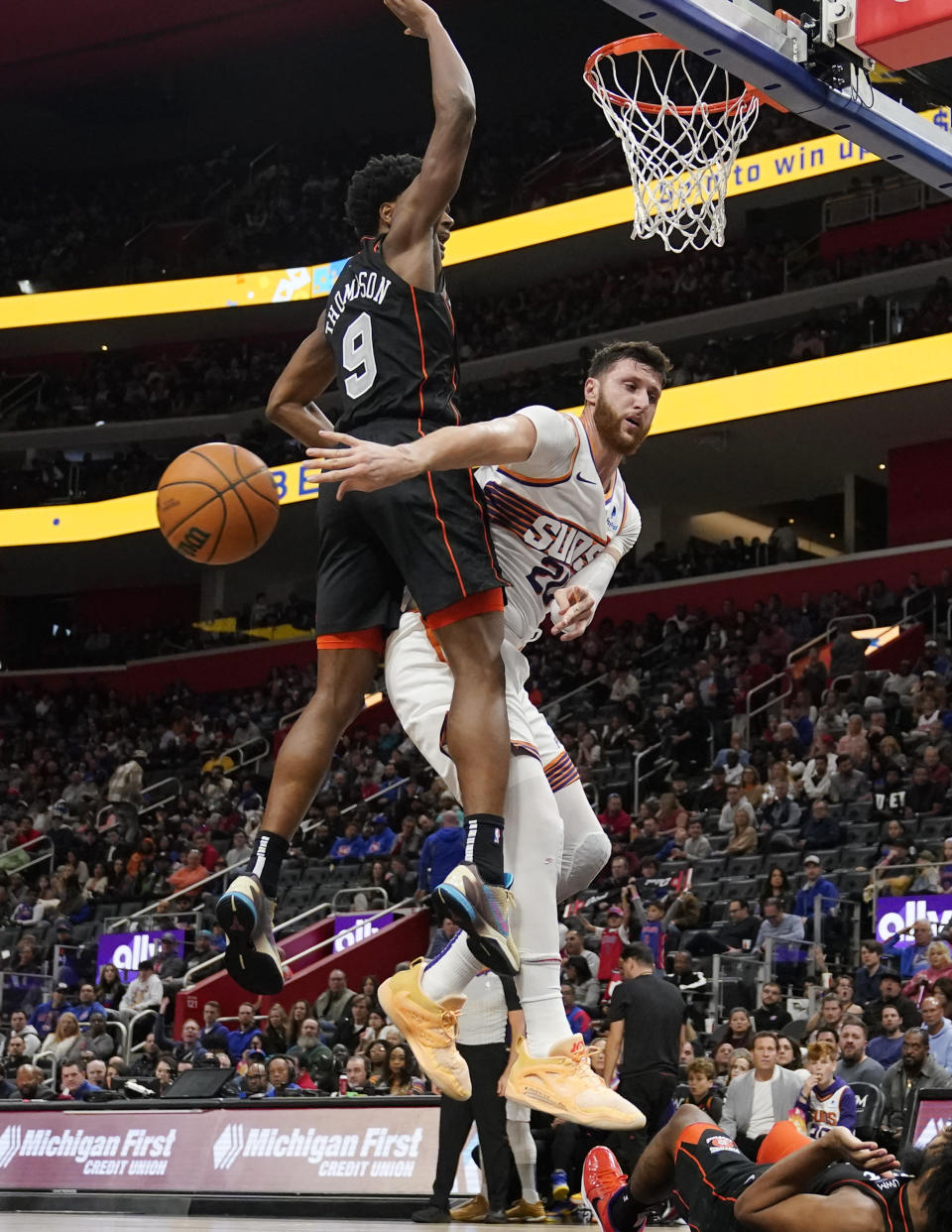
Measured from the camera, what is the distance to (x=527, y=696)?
176 inches

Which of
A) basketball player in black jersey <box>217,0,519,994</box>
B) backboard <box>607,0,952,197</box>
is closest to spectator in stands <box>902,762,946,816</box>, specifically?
backboard <box>607,0,952,197</box>

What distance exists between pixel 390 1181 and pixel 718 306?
1803 cm

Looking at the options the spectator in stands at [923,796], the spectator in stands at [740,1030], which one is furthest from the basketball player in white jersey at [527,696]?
the spectator in stands at [923,796]

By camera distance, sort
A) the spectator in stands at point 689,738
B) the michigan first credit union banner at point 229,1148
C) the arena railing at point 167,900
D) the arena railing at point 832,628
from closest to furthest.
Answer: the michigan first credit union banner at point 229,1148 → the arena railing at point 167,900 → the spectator in stands at point 689,738 → the arena railing at point 832,628

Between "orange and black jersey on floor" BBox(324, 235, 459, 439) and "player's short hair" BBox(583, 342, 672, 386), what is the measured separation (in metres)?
0.41

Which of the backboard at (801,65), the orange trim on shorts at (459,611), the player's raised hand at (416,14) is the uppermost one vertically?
the backboard at (801,65)

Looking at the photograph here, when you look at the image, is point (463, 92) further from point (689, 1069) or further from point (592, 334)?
point (592, 334)

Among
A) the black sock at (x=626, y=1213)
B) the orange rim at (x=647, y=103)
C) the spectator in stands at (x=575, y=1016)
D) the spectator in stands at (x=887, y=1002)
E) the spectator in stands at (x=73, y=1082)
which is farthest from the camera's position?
the spectator in stands at (x=73, y=1082)

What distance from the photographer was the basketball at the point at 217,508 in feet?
18.3

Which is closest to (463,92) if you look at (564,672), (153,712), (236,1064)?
(236,1064)

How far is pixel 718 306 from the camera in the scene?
25.0 metres

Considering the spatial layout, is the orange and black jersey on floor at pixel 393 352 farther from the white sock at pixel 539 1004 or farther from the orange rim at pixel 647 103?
the orange rim at pixel 647 103

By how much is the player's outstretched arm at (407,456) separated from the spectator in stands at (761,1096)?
21.2ft

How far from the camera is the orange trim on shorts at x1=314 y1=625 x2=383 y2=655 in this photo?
14.9ft
